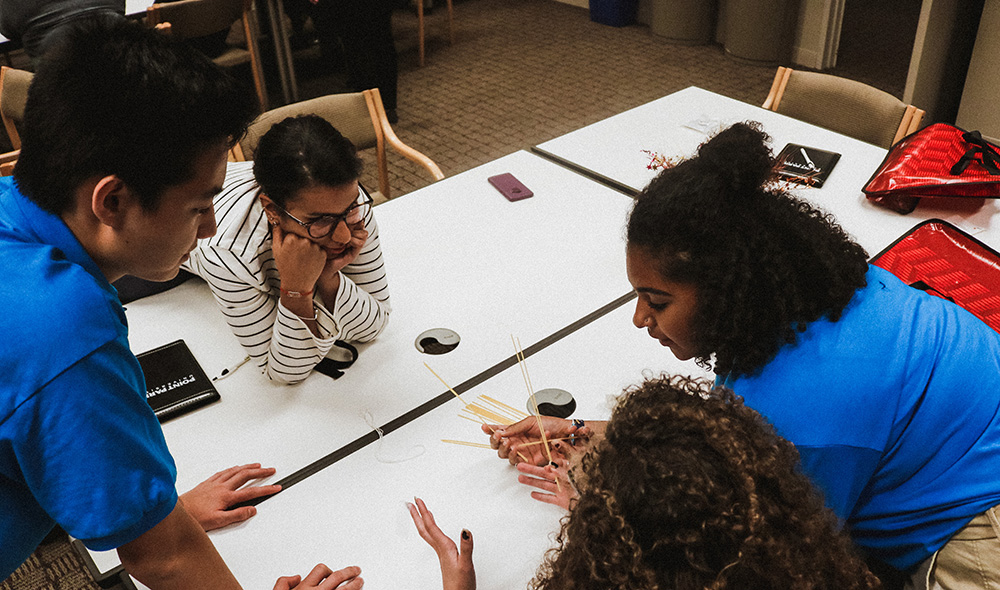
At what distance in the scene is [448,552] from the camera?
126 centimetres

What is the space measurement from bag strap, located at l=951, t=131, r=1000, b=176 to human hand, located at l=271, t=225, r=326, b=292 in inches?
72.0

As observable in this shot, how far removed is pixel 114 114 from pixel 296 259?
0.70 meters

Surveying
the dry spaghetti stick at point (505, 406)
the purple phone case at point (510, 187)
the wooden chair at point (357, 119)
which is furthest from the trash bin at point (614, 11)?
the dry spaghetti stick at point (505, 406)

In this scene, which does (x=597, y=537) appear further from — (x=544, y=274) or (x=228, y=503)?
(x=544, y=274)

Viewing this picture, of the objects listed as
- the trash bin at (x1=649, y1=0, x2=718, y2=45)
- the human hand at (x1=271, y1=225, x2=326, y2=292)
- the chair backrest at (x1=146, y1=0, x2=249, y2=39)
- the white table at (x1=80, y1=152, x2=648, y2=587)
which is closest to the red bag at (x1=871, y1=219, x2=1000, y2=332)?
the white table at (x1=80, y1=152, x2=648, y2=587)

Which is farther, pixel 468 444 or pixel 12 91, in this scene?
pixel 12 91

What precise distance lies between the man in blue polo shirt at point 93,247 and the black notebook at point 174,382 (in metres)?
0.58

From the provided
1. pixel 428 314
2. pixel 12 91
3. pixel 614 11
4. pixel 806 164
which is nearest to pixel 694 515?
pixel 428 314

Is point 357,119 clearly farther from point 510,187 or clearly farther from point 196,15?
point 196,15

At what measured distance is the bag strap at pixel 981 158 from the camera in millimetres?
2139

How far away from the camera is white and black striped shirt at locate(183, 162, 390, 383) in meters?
1.61

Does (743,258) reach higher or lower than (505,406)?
higher

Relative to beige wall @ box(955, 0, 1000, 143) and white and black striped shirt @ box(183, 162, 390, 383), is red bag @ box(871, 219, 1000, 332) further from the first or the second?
beige wall @ box(955, 0, 1000, 143)

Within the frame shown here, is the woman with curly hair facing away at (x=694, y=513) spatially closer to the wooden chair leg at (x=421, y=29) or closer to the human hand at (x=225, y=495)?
the human hand at (x=225, y=495)
